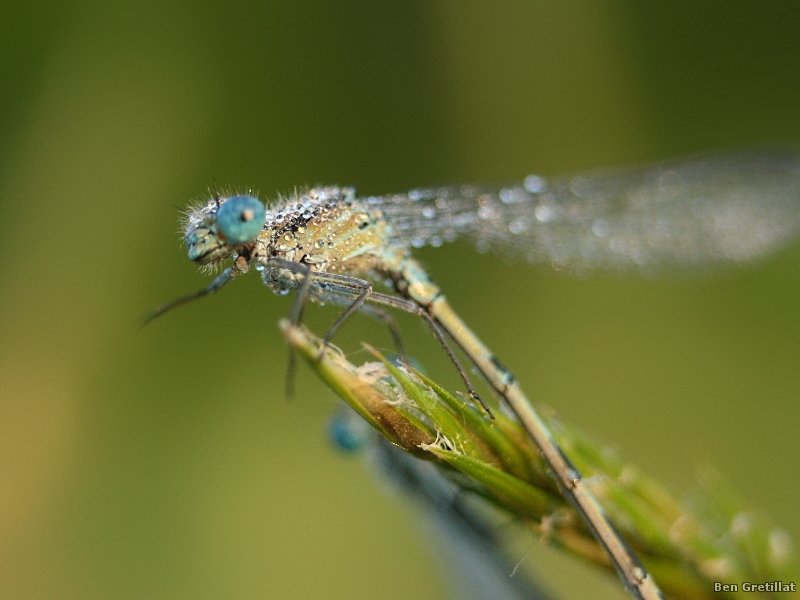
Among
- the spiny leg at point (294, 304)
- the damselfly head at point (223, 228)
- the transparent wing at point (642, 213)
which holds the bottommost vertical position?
the spiny leg at point (294, 304)

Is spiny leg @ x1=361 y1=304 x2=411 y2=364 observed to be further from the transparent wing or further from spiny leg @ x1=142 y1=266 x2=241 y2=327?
the transparent wing

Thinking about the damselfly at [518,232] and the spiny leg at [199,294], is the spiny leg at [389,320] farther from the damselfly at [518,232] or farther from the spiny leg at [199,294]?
the spiny leg at [199,294]

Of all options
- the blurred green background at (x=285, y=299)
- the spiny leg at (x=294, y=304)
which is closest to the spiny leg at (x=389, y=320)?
the spiny leg at (x=294, y=304)

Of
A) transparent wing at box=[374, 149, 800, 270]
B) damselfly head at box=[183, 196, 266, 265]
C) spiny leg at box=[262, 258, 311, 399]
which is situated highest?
transparent wing at box=[374, 149, 800, 270]

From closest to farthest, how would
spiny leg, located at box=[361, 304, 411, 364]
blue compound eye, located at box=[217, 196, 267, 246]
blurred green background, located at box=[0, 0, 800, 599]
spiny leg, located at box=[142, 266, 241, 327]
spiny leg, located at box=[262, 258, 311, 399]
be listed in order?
spiny leg, located at box=[262, 258, 311, 399]
spiny leg, located at box=[142, 266, 241, 327]
blue compound eye, located at box=[217, 196, 267, 246]
spiny leg, located at box=[361, 304, 411, 364]
blurred green background, located at box=[0, 0, 800, 599]

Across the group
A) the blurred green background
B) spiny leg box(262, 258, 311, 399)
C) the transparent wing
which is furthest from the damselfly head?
the blurred green background

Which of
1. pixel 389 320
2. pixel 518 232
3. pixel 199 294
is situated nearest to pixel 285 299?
pixel 518 232

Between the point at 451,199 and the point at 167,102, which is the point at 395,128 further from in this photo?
the point at 451,199

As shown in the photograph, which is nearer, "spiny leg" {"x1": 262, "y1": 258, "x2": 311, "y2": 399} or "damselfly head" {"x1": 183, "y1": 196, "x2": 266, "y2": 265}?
"spiny leg" {"x1": 262, "y1": 258, "x2": 311, "y2": 399}
